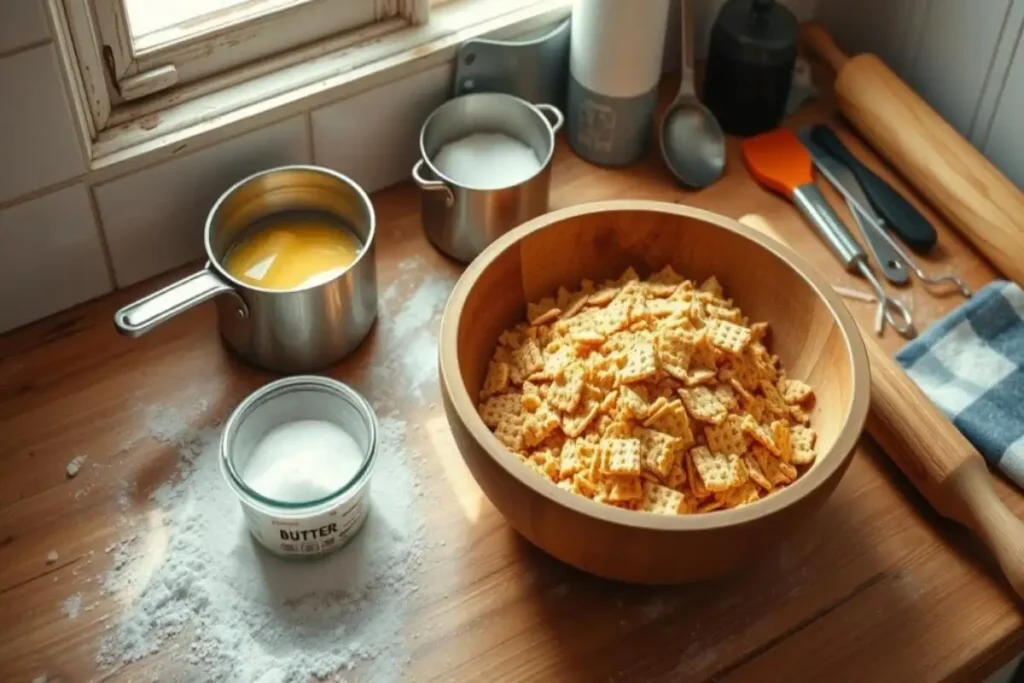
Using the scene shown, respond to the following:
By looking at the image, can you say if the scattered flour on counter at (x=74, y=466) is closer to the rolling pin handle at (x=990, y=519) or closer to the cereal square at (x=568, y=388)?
the cereal square at (x=568, y=388)

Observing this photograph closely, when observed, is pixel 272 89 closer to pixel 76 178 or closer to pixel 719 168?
pixel 76 178

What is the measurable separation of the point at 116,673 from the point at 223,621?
7 centimetres

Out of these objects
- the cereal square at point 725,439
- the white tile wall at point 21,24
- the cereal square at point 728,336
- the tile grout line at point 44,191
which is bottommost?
the cereal square at point 725,439

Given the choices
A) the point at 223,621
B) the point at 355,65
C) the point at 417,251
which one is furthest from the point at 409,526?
the point at 355,65

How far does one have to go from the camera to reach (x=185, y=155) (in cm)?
88

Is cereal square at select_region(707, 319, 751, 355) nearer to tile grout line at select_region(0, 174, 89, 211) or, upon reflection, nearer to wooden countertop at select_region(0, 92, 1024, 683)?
wooden countertop at select_region(0, 92, 1024, 683)

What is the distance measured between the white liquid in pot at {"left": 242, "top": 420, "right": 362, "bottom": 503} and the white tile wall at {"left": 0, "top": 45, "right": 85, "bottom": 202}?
234 millimetres

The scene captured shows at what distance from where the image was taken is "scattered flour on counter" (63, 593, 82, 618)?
2.49 feet

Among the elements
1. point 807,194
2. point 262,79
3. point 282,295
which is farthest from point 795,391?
point 262,79

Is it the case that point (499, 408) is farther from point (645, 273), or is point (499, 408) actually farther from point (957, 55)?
point (957, 55)

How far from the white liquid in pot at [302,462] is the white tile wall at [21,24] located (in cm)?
29

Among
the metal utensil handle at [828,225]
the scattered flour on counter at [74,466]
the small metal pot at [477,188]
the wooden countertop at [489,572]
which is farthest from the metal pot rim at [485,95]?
the scattered flour on counter at [74,466]

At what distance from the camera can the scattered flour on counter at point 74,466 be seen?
0.82 metres

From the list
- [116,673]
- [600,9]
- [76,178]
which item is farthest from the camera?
[600,9]
